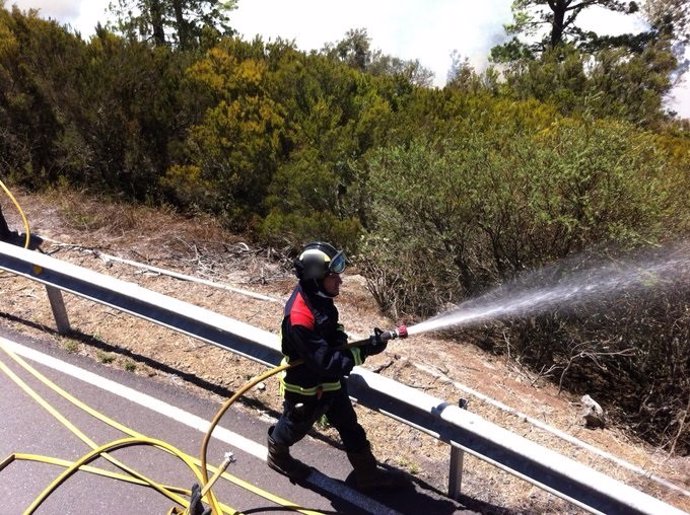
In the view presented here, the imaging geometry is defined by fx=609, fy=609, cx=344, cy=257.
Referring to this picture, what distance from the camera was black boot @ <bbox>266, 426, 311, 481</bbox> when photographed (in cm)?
371

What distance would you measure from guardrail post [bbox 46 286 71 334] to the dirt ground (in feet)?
0.36

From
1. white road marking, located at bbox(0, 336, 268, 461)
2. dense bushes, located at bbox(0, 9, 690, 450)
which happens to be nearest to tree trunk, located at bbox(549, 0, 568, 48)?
dense bushes, located at bbox(0, 9, 690, 450)

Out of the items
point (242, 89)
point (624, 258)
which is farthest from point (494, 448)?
point (242, 89)

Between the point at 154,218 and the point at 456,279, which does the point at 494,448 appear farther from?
the point at 154,218

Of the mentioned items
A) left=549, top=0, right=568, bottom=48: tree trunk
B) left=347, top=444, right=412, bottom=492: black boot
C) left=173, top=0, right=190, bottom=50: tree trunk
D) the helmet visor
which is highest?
left=173, top=0, right=190, bottom=50: tree trunk

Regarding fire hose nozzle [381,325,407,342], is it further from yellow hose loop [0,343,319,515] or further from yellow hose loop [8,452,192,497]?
yellow hose loop [8,452,192,497]

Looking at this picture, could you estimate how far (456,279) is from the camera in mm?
6664

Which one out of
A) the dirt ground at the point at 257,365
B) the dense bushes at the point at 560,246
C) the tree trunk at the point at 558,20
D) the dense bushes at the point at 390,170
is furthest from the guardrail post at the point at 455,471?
the tree trunk at the point at 558,20

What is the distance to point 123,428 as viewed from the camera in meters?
4.14

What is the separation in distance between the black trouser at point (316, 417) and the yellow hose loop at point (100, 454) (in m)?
0.60

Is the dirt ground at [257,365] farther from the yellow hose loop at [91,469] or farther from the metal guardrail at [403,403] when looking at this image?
the yellow hose loop at [91,469]

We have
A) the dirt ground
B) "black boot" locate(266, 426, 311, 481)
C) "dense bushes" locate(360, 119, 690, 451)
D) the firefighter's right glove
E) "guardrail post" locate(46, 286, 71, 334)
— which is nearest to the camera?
the firefighter's right glove

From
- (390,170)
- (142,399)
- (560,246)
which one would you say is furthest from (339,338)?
(390,170)

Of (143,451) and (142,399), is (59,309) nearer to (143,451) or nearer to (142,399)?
(142,399)
